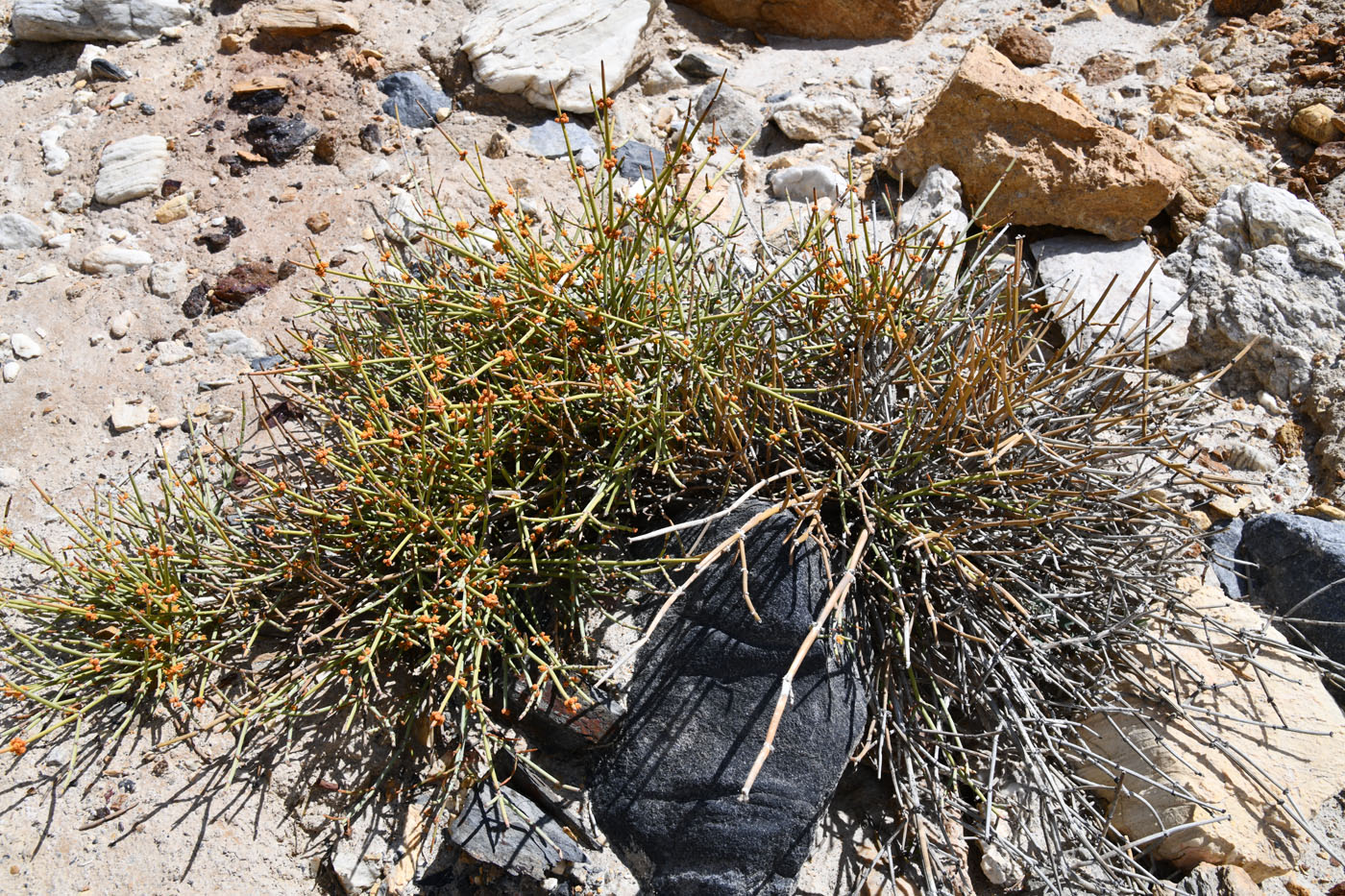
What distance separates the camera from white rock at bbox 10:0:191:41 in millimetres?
3818

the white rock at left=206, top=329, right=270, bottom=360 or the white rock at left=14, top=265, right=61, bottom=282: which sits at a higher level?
the white rock at left=206, top=329, right=270, bottom=360

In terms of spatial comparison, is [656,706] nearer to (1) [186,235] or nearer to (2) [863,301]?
(2) [863,301]

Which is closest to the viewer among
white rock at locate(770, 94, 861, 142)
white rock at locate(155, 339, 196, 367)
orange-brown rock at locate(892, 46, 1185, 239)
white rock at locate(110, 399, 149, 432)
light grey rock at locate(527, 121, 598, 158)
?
white rock at locate(110, 399, 149, 432)

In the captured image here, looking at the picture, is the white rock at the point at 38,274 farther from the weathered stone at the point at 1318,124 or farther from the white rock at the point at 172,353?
the weathered stone at the point at 1318,124

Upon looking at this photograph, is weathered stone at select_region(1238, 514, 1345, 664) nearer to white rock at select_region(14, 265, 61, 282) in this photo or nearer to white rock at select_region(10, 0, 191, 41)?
white rock at select_region(14, 265, 61, 282)

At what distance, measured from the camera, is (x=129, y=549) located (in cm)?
268

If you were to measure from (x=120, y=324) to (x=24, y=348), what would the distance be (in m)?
0.31

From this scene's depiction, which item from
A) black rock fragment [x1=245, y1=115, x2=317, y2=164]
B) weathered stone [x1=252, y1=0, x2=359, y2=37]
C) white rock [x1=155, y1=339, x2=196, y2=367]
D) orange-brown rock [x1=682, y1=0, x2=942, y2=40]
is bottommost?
white rock [x1=155, y1=339, x2=196, y2=367]

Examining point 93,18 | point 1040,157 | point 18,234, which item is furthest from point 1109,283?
point 93,18

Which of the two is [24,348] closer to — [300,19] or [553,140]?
[300,19]

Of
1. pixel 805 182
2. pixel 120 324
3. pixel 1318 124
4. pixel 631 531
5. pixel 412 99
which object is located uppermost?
pixel 1318 124

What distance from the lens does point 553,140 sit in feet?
12.2

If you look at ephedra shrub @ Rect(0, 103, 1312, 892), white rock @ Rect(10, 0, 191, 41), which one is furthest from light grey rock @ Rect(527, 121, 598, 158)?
white rock @ Rect(10, 0, 191, 41)

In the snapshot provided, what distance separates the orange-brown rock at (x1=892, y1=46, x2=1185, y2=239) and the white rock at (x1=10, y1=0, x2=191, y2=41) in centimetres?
326
